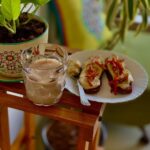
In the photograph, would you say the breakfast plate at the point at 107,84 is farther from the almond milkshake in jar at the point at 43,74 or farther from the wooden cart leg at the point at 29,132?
Answer: the wooden cart leg at the point at 29,132

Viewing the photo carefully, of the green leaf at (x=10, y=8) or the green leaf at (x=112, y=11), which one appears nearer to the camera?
the green leaf at (x=10, y=8)

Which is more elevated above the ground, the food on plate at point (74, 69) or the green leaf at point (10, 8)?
the green leaf at point (10, 8)

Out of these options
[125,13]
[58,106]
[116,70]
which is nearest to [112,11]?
[125,13]

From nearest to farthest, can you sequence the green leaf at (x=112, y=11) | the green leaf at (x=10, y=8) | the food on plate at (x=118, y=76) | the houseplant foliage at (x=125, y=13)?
the green leaf at (x=10, y=8), the food on plate at (x=118, y=76), the houseplant foliage at (x=125, y=13), the green leaf at (x=112, y=11)

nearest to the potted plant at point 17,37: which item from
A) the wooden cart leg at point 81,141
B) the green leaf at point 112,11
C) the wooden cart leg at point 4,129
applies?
the wooden cart leg at point 4,129

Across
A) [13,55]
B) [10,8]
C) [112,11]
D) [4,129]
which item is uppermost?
[10,8]

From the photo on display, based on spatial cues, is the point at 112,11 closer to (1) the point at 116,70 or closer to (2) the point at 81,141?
(1) the point at 116,70
